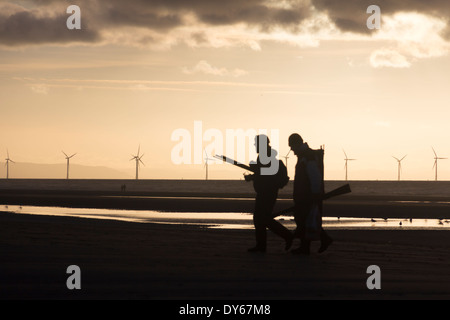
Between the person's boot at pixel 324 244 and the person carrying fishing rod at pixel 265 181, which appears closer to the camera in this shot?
the person's boot at pixel 324 244

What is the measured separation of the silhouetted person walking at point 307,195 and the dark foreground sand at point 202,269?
1.33 ft

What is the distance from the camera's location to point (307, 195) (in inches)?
560

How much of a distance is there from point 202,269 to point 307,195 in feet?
11.6

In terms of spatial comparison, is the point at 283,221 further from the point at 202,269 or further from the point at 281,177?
the point at 202,269

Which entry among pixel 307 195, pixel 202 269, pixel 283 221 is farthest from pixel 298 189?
pixel 283 221

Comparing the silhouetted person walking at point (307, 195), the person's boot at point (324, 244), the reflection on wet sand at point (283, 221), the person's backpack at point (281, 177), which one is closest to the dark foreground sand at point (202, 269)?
the person's boot at point (324, 244)

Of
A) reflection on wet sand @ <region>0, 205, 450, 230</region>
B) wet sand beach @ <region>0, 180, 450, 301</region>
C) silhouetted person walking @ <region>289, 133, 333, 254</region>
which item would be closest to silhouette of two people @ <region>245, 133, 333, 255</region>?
silhouetted person walking @ <region>289, 133, 333, 254</region>

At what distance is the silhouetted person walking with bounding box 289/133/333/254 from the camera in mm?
14086

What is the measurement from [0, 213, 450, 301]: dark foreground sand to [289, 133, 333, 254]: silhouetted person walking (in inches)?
16.0

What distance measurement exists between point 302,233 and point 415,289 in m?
4.50

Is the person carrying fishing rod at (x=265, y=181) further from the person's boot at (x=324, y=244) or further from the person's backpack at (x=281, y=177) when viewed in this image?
the person's boot at (x=324, y=244)

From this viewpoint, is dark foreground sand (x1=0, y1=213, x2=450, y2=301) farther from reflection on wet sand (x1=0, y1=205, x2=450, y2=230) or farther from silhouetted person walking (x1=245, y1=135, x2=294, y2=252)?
reflection on wet sand (x1=0, y1=205, x2=450, y2=230)

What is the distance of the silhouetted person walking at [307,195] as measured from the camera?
555 inches
